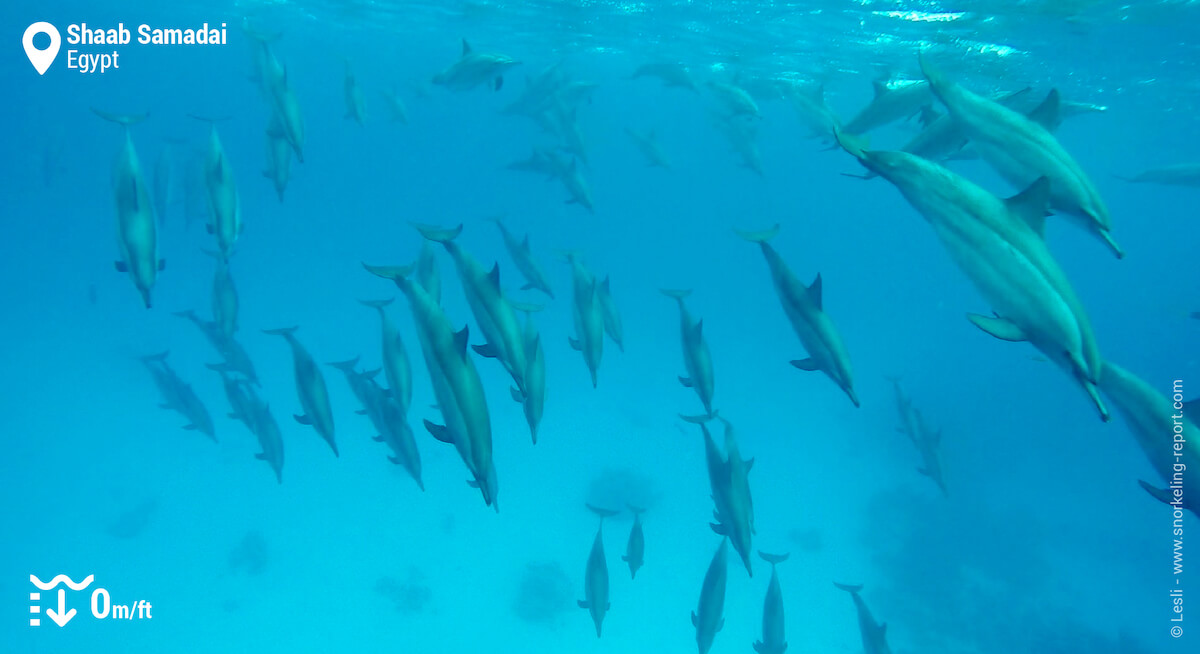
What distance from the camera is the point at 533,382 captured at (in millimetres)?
4094

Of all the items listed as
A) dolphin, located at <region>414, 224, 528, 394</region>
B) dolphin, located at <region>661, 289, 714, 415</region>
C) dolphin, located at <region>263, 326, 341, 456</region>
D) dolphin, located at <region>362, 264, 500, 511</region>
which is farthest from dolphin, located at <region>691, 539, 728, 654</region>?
dolphin, located at <region>263, 326, 341, 456</region>

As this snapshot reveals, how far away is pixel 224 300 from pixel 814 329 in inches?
275

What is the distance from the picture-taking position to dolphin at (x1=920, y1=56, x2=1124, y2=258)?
9.47 ft

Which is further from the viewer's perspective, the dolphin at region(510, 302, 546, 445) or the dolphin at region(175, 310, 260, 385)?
the dolphin at region(175, 310, 260, 385)

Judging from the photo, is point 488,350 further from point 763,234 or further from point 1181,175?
point 1181,175

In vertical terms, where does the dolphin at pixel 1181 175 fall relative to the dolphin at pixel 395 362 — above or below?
above

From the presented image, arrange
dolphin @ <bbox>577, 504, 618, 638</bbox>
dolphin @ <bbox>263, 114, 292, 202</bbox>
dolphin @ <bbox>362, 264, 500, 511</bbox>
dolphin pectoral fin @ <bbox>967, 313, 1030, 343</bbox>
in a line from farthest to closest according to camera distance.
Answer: dolphin @ <bbox>577, 504, 618, 638</bbox>
dolphin @ <bbox>263, 114, 292, 202</bbox>
dolphin @ <bbox>362, 264, 500, 511</bbox>
dolphin pectoral fin @ <bbox>967, 313, 1030, 343</bbox>

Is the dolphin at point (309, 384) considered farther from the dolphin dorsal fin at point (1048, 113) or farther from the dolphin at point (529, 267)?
the dolphin dorsal fin at point (1048, 113)

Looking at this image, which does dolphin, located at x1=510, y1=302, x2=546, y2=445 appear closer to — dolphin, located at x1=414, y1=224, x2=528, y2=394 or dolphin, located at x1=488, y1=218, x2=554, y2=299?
dolphin, located at x1=414, y1=224, x2=528, y2=394

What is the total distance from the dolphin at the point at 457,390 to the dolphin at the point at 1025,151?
2.72 m

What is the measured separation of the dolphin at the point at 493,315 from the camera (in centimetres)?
344

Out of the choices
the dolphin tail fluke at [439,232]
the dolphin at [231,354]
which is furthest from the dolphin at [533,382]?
the dolphin at [231,354]

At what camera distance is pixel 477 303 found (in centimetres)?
361

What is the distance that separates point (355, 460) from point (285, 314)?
20.4 meters
